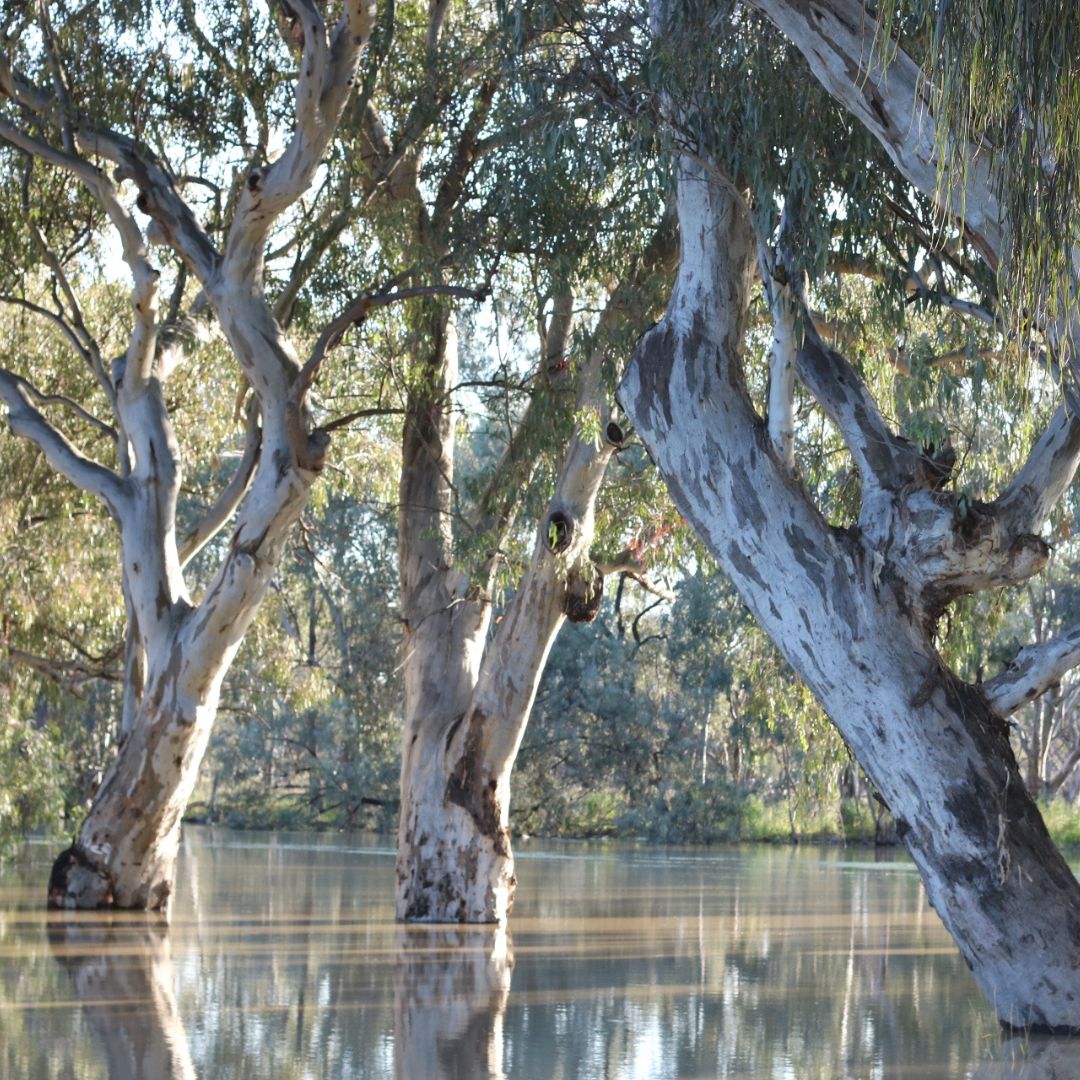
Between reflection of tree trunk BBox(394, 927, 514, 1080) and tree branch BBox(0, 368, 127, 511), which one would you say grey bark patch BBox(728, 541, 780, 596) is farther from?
tree branch BBox(0, 368, 127, 511)

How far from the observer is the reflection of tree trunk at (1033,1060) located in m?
5.45

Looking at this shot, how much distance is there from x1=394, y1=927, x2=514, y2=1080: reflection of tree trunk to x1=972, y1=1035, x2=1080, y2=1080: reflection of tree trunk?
1.67 meters

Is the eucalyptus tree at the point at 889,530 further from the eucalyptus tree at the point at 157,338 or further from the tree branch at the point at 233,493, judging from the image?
the tree branch at the point at 233,493

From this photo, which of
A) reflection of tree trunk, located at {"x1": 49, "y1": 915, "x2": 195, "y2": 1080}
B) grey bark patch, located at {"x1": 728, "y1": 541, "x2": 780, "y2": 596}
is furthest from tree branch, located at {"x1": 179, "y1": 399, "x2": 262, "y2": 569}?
grey bark patch, located at {"x1": 728, "y1": 541, "x2": 780, "y2": 596}

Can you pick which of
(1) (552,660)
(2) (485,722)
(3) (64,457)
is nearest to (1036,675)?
(2) (485,722)

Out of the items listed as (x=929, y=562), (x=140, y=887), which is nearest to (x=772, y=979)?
(x=929, y=562)

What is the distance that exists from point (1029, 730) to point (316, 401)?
20346 millimetres

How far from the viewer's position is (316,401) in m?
14.3

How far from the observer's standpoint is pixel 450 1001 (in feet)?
23.6

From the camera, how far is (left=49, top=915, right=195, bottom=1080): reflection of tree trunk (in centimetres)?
559

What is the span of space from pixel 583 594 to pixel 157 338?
407cm

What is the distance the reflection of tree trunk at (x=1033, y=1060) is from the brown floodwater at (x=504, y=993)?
16 mm

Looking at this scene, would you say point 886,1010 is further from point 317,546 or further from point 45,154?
point 317,546

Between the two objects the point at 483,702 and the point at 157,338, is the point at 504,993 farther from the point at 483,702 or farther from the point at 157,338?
the point at 157,338
